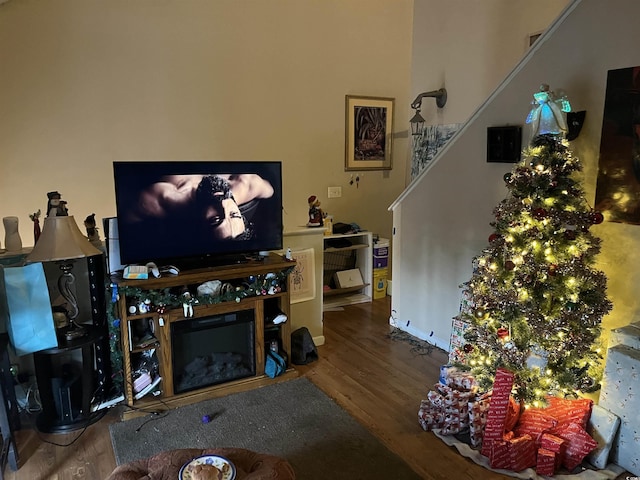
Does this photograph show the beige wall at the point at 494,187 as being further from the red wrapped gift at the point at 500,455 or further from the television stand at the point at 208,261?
the television stand at the point at 208,261

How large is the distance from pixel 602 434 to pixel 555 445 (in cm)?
26

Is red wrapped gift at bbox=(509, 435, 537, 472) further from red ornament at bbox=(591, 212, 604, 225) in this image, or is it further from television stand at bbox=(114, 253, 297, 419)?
television stand at bbox=(114, 253, 297, 419)

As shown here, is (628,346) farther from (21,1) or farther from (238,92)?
(21,1)

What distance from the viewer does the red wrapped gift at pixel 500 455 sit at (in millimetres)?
2322

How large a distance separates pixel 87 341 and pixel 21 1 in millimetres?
2758

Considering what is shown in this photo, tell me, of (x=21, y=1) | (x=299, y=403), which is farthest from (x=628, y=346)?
(x=21, y=1)

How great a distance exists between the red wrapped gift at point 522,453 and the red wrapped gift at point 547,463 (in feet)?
0.18

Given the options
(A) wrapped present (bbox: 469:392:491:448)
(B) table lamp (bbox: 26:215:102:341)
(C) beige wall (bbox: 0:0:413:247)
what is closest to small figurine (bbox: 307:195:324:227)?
(C) beige wall (bbox: 0:0:413:247)

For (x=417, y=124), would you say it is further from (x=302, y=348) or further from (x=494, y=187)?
(x=302, y=348)

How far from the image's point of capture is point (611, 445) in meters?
2.36

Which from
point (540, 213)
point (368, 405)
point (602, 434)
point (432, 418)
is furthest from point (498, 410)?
point (540, 213)

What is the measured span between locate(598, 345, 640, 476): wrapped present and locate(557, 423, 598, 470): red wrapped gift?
0.14 m

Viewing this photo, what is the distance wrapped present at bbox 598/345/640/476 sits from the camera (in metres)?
2.27

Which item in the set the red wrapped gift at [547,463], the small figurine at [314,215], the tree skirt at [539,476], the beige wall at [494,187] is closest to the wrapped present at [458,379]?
the tree skirt at [539,476]
